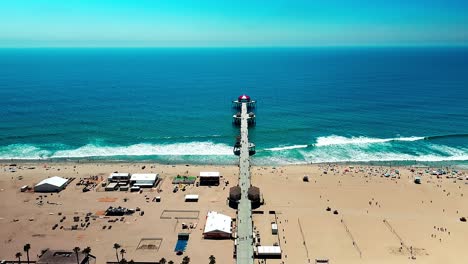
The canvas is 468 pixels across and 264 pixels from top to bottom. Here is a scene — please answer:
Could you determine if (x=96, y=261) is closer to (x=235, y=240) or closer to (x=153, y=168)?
(x=235, y=240)

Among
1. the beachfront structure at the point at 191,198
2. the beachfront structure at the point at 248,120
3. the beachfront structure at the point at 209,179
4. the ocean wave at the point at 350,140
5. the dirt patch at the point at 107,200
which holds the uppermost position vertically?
the beachfront structure at the point at 248,120

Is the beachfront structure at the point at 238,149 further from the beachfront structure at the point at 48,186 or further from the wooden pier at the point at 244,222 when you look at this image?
the beachfront structure at the point at 48,186

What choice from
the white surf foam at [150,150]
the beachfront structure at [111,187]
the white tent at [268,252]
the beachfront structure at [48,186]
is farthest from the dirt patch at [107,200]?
the white tent at [268,252]

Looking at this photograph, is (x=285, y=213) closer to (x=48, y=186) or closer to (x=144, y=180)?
(x=144, y=180)

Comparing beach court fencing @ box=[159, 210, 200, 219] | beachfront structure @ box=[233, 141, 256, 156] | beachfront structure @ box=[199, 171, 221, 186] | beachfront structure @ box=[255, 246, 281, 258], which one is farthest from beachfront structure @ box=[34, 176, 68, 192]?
beachfront structure @ box=[255, 246, 281, 258]

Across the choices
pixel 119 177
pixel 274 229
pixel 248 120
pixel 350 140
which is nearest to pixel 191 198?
pixel 119 177

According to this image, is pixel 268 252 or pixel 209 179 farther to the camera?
pixel 209 179

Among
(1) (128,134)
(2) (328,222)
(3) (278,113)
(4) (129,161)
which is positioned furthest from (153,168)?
(3) (278,113)
